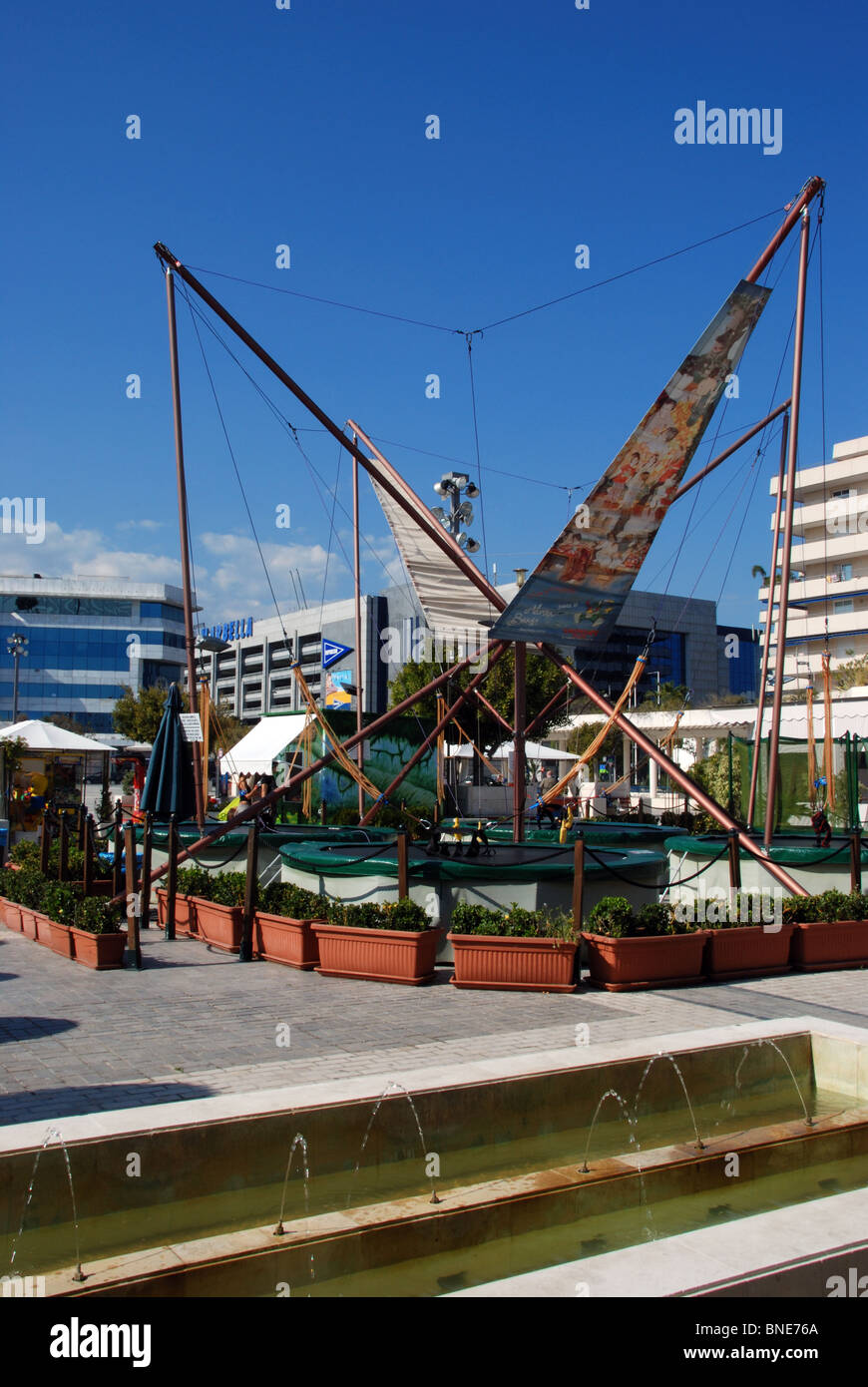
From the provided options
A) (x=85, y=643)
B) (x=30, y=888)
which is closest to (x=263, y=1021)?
(x=30, y=888)

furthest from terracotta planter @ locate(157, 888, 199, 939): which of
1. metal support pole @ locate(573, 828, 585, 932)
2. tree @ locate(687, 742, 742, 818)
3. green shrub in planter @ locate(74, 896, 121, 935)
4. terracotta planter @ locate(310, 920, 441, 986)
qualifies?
tree @ locate(687, 742, 742, 818)

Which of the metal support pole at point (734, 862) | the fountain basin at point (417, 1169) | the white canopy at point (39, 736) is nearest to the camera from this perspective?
the fountain basin at point (417, 1169)

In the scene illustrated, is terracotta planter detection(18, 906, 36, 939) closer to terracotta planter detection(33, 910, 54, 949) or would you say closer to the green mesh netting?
terracotta planter detection(33, 910, 54, 949)

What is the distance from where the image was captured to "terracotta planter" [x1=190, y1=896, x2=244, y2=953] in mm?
13398

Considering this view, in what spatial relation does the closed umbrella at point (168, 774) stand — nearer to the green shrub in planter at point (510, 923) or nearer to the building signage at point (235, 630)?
the green shrub in planter at point (510, 923)

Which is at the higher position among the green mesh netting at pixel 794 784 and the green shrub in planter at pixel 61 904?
the green mesh netting at pixel 794 784

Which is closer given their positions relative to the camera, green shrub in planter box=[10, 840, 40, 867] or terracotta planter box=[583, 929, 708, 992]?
terracotta planter box=[583, 929, 708, 992]

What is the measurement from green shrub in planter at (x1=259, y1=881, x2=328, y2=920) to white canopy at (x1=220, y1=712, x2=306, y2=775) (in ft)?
79.8

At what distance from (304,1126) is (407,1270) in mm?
1226

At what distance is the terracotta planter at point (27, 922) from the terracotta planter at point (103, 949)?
225 centimetres

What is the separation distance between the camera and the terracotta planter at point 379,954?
11523mm

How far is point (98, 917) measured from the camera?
12.4 meters

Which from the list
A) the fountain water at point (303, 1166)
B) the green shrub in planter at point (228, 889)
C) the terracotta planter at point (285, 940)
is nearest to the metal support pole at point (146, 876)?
the green shrub in planter at point (228, 889)
